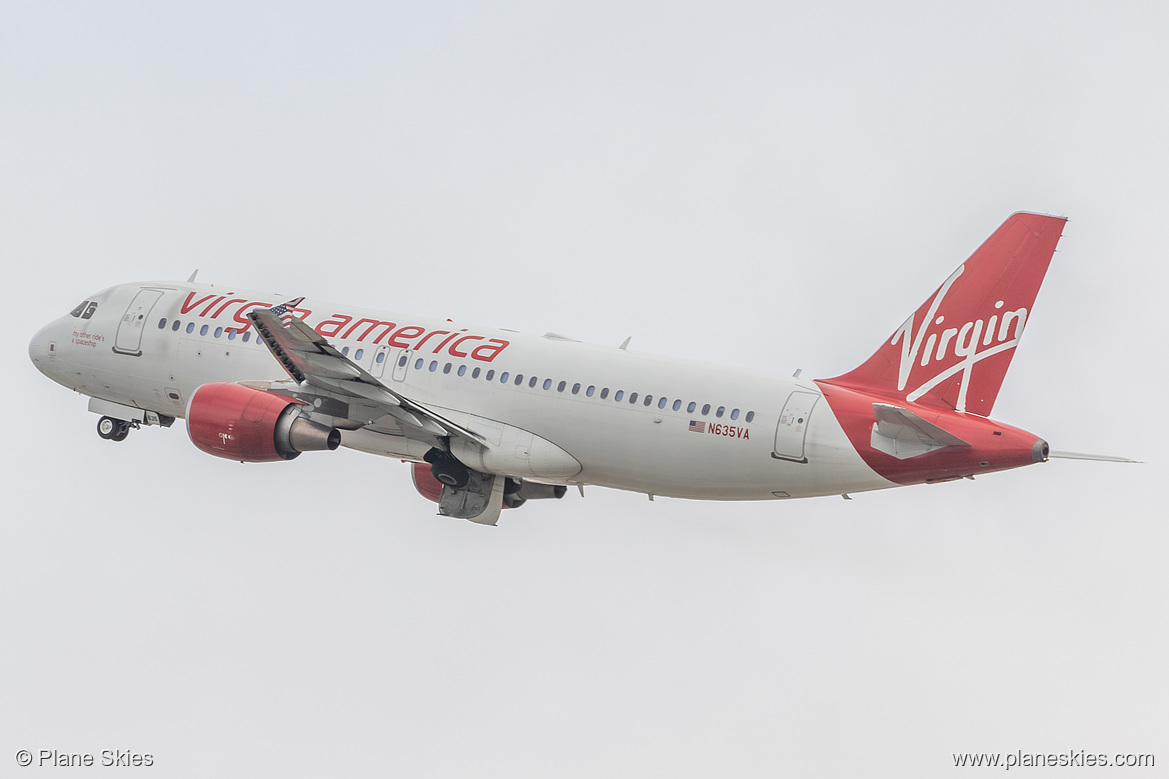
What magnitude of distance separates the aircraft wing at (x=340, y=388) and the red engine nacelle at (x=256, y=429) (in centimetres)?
47

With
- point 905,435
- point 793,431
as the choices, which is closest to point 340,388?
point 793,431

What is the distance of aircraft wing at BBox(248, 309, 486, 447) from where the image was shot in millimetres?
34438

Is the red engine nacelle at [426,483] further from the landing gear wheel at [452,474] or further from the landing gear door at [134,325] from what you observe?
the landing gear door at [134,325]

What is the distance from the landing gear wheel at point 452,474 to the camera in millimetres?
38156

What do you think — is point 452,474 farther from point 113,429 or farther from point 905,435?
point 905,435

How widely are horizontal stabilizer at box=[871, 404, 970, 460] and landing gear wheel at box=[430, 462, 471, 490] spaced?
33.9 feet

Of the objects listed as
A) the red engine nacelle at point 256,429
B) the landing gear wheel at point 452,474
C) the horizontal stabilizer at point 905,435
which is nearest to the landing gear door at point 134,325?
the red engine nacelle at point 256,429

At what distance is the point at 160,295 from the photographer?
42375 mm

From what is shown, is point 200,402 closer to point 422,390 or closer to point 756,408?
point 422,390

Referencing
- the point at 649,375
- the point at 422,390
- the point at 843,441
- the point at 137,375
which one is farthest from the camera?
the point at 137,375

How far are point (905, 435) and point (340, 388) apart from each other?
1230cm

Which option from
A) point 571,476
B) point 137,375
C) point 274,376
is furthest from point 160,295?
point 571,476

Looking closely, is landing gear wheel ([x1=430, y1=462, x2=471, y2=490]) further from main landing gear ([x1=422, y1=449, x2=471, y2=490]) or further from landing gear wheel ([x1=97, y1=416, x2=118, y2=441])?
landing gear wheel ([x1=97, y1=416, x2=118, y2=441])

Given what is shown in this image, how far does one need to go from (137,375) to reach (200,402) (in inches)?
205
